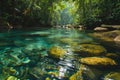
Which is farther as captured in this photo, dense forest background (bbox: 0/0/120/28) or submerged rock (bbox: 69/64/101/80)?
dense forest background (bbox: 0/0/120/28)

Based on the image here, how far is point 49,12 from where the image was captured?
46.2 metres

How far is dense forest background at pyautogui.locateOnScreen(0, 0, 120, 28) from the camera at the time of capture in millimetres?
26844

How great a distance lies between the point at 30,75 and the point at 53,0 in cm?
3937

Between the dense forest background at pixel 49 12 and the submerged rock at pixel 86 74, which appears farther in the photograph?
the dense forest background at pixel 49 12

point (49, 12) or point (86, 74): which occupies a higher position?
point (49, 12)

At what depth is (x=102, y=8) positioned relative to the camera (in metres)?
28.5

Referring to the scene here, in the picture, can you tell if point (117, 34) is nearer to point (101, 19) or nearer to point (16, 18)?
point (101, 19)

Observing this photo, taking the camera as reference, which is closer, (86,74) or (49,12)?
(86,74)

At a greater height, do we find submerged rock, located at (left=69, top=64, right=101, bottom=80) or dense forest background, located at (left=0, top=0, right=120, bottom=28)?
dense forest background, located at (left=0, top=0, right=120, bottom=28)

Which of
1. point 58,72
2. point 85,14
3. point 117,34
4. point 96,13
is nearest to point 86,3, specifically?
point 85,14

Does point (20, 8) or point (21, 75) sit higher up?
point (20, 8)

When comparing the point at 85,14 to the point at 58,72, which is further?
the point at 85,14

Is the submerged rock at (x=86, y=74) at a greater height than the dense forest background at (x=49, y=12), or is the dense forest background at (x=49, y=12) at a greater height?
the dense forest background at (x=49, y=12)

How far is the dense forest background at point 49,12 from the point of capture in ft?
88.1
